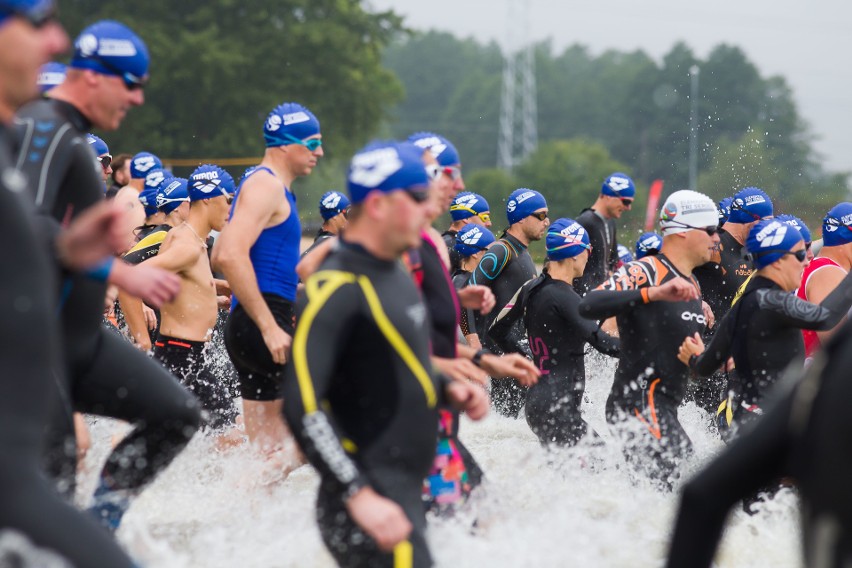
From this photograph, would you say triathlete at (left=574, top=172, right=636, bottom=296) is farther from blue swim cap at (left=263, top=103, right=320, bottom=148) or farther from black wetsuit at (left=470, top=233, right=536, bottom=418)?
blue swim cap at (left=263, top=103, right=320, bottom=148)

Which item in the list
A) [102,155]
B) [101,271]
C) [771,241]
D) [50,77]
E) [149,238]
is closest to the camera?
[101,271]

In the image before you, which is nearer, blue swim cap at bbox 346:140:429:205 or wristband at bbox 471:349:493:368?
blue swim cap at bbox 346:140:429:205

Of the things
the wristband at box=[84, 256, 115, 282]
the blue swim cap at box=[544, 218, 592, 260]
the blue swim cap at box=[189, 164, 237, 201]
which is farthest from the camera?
the blue swim cap at box=[544, 218, 592, 260]

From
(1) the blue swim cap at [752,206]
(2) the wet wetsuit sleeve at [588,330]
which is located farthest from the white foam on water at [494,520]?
(1) the blue swim cap at [752,206]

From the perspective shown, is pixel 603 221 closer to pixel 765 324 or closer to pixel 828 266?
pixel 828 266

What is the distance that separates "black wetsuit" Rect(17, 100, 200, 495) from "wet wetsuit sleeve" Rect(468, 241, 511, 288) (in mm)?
5430

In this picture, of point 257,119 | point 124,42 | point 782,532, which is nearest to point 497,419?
point 782,532

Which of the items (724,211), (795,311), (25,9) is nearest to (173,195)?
(795,311)

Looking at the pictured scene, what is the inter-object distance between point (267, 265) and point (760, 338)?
105 inches

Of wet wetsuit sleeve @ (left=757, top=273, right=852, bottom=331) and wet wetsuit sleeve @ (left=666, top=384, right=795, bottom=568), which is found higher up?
wet wetsuit sleeve @ (left=666, top=384, right=795, bottom=568)

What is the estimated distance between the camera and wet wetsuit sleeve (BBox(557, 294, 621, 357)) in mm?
7555

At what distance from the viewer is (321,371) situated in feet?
11.0

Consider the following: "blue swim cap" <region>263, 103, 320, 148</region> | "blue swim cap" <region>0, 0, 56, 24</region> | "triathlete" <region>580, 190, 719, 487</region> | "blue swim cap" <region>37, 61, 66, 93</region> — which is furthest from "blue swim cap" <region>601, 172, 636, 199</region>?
"blue swim cap" <region>0, 0, 56, 24</region>

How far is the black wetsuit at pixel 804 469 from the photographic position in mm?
2543
